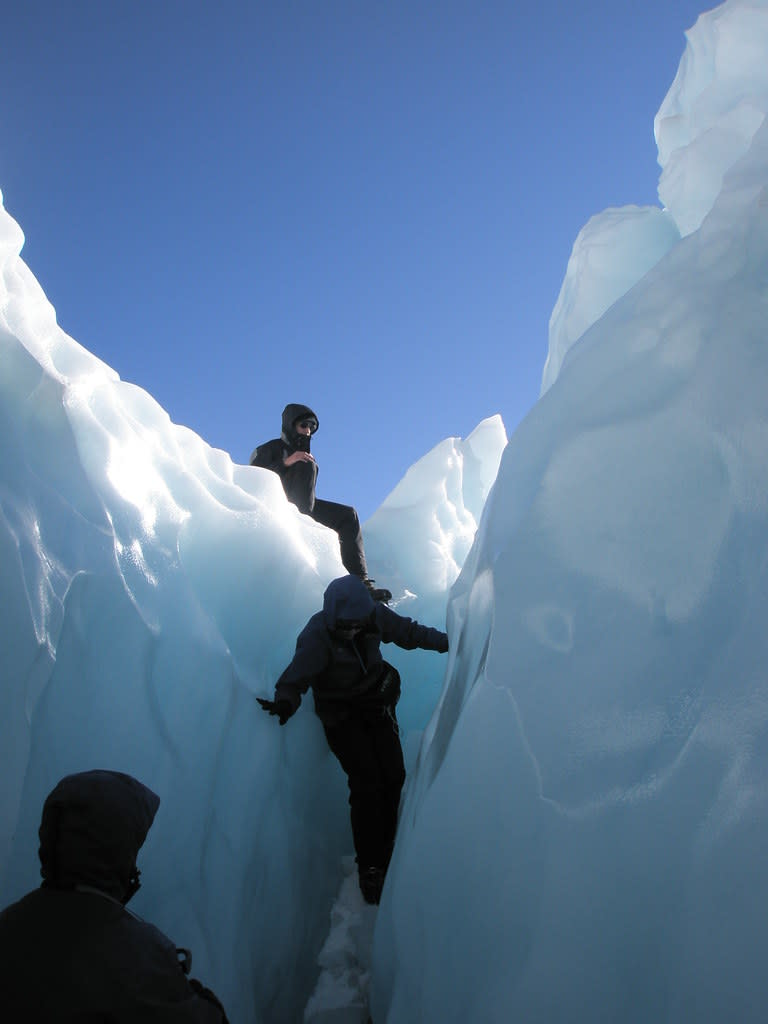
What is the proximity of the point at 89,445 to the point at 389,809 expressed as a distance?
198cm

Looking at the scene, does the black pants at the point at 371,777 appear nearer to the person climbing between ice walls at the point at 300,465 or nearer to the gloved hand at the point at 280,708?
the gloved hand at the point at 280,708

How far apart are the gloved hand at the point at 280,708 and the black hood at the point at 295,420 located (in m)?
2.38

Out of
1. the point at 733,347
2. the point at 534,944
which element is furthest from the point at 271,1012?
the point at 733,347

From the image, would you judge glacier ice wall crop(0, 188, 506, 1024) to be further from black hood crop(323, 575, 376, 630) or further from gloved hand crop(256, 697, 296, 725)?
Answer: black hood crop(323, 575, 376, 630)

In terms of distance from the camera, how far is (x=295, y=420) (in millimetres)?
5031

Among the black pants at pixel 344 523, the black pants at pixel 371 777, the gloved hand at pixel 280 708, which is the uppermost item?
the black pants at pixel 344 523

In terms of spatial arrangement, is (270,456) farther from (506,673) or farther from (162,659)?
(506,673)

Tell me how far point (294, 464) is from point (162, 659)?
249 centimetres

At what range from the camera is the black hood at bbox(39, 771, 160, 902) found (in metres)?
1.43

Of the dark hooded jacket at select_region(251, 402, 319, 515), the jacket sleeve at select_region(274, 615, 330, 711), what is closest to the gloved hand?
the jacket sleeve at select_region(274, 615, 330, 711)

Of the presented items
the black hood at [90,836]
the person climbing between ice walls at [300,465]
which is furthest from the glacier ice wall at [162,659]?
the person climbing between ice walls at [300,465]

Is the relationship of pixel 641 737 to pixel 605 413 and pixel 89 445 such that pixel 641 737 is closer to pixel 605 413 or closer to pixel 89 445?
pixel 605 413

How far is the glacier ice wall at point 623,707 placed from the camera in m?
1.55

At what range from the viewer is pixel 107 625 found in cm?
268
